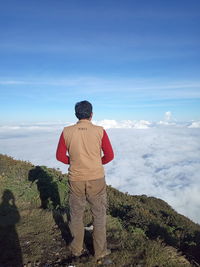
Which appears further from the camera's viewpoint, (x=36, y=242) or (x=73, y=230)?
(x=36, y=242)

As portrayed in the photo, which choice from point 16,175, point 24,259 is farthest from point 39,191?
point 24,259

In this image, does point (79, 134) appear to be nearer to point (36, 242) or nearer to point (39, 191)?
point (36, 242)

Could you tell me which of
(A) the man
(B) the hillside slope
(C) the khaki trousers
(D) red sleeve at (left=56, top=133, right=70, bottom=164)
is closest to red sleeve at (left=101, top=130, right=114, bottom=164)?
(A) the man

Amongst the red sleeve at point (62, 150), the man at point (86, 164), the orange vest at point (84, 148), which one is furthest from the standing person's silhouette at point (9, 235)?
the red sleeve at point (62, 150)

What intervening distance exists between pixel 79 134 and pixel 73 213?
161 centimetres

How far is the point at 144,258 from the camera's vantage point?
576 centimetres

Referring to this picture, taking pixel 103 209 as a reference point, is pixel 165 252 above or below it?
below

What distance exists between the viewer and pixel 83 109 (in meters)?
5.73

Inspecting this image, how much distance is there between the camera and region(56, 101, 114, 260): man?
576cm

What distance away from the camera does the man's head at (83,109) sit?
5730mm

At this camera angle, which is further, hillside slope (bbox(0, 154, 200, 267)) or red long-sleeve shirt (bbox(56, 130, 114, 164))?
hillside slope (bbox(0, 154, 200, 267))

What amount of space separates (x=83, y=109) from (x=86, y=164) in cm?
107

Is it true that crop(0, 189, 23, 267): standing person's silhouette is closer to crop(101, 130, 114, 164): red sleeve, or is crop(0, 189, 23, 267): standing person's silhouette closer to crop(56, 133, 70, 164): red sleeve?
crop(56, 133, 70, 164): red sleeve

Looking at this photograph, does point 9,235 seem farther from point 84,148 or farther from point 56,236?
point 84,148
